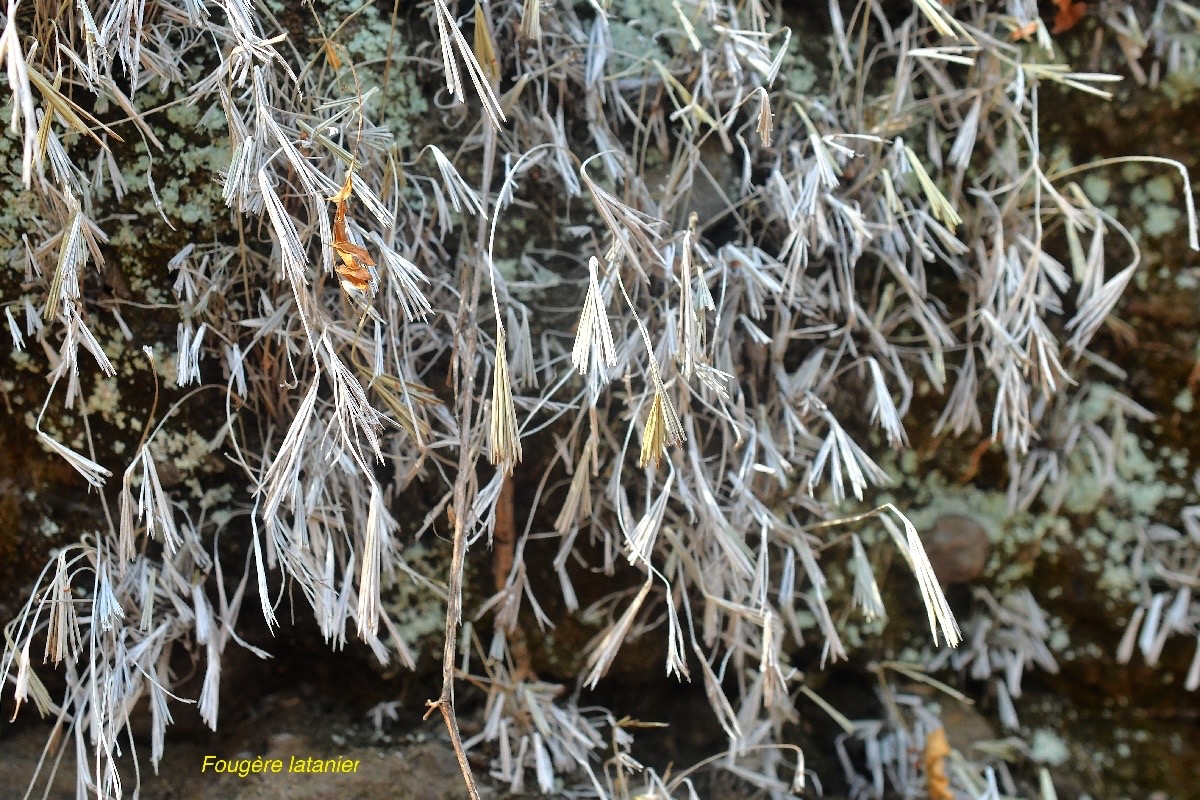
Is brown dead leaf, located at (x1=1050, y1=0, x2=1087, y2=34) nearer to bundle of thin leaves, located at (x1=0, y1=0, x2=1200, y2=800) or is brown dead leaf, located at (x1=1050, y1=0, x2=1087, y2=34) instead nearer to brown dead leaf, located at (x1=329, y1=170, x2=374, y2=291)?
bundle of thin leaves, located at (x1=0, y1=0, x2=1200, y2=800)

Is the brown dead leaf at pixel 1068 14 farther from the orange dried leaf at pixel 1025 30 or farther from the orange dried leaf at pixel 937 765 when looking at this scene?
the orange dried leaf at pixel 937 765

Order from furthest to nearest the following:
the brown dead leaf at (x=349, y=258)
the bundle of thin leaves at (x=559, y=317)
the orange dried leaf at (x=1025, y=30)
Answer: the orange dried leaf at (x=1025, y=30) → the bundle of thin leaves at (x=559, y=317) → the brown dead leaf at (x=349, y=258)

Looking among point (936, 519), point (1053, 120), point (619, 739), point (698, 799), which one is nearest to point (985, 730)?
point (936, 519)

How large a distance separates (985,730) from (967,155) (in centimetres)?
77

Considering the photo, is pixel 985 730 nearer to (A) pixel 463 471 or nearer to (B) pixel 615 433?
(B) pixel 615 433

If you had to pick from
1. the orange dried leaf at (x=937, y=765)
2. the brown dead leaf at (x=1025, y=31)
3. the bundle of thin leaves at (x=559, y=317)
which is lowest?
the orange dried leaf at (x=937, y=765)

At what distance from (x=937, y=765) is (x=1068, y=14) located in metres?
0.99

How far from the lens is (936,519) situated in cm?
124

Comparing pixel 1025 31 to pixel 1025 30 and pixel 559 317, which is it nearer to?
pixel 1025 30

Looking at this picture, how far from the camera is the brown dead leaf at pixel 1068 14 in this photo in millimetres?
1179

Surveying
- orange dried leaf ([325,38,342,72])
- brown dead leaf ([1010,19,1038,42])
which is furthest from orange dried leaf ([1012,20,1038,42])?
orange dried leaf ([325,38,342,72])

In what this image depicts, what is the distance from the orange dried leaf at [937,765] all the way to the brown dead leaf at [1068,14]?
3.07 feet

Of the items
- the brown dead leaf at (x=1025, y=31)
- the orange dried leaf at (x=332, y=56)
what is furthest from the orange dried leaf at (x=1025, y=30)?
the orange dried leaf at (x=332, y=56)

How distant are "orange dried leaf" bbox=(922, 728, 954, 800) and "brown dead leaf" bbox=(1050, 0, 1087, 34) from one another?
0.94 meters
